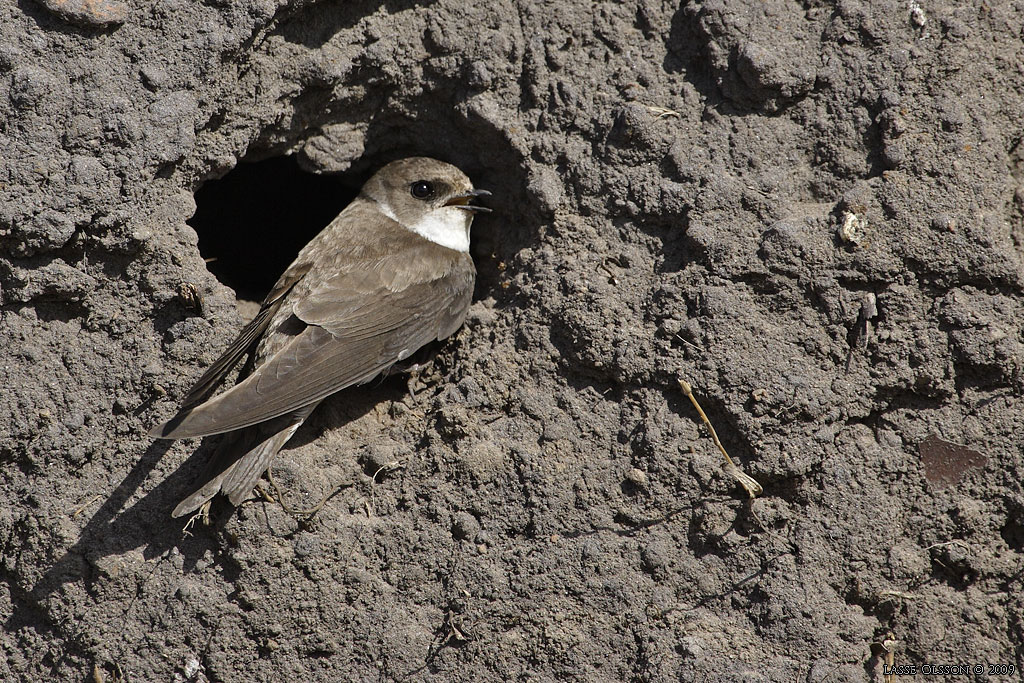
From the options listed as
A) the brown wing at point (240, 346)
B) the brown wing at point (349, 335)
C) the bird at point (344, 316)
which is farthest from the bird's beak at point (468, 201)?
the brown wing at point (240, 346)

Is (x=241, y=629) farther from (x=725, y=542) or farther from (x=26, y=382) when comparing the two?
(x=725, y=542)

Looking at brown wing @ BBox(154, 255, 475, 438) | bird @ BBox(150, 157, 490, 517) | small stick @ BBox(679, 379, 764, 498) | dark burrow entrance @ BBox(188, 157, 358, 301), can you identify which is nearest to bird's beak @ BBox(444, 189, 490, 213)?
bird @ BBox(150, 157, 490, 517)

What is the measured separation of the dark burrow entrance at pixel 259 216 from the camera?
3385 millimetres

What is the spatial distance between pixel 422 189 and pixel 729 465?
1.49 m

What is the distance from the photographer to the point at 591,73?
8.18ft

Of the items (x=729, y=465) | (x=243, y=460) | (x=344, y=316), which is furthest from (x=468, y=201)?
(x=729, y=465)

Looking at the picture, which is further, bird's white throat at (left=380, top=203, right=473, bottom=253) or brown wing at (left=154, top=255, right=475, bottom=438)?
bird's white throat at (left=380, top=203, right=473, bottom=253)

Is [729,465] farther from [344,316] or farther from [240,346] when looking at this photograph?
[240,346]

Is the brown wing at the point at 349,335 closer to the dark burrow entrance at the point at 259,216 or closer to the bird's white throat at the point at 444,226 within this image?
the bird's white throat at the point at 444,226

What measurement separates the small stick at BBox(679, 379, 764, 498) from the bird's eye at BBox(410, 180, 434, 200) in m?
1.25

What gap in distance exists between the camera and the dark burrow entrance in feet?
11.1

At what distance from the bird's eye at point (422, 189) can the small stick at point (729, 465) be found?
1.25 meters

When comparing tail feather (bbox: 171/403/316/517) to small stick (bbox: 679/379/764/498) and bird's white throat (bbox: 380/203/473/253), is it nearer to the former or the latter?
bird's white throat (bbox: 380/203/473/253)

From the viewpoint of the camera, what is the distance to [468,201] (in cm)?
298
